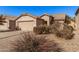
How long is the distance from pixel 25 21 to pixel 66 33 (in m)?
0.99

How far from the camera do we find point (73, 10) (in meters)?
4.54

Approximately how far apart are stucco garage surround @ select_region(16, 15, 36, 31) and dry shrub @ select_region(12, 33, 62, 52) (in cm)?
17

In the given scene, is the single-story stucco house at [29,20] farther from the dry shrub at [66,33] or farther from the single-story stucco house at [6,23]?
the dry shrub at [66,33]

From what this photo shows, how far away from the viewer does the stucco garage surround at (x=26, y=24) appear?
15.1ft

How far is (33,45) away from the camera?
4.51 meters

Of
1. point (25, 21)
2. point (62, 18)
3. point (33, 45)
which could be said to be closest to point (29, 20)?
point (25, 21)

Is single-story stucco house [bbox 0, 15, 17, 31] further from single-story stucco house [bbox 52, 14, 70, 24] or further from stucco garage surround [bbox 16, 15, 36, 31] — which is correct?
single-story stucco house [bbox 52, 14, 70, 24]

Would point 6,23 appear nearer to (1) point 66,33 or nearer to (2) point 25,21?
(2) point 25,21

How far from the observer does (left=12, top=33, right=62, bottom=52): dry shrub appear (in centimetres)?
→ 451

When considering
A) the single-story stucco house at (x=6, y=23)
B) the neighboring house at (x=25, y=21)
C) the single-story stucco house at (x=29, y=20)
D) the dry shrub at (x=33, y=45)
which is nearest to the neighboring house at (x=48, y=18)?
the single-story stucco house at (x=29, y=20)

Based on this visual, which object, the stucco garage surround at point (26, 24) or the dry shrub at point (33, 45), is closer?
the dry shrub at point (33, 45)

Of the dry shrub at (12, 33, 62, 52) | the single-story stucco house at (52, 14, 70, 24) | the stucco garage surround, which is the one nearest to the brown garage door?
the stucco garage surround
